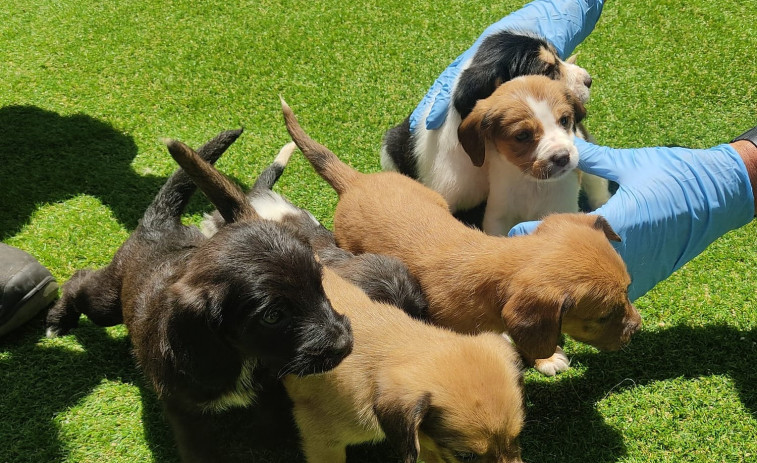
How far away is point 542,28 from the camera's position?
6.14m

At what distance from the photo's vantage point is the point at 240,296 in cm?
305

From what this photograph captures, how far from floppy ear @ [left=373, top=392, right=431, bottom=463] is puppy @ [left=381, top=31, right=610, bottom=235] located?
254 centimetres

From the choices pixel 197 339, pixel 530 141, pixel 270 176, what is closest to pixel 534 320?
pixel 530 141

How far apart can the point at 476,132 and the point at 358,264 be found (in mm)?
1556

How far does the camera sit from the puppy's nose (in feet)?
15.6

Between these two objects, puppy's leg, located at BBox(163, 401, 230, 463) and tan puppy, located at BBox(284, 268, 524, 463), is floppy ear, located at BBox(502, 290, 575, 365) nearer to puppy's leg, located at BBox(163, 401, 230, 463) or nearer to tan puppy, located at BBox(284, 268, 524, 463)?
tan puppy, located at BBox(284, 268, 524, 463)

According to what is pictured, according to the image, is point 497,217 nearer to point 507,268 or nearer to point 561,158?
point 561,158

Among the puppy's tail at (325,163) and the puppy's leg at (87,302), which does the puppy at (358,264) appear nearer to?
the puppy's tail at (325,163)

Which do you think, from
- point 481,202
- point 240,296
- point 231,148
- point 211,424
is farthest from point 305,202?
point 240,296

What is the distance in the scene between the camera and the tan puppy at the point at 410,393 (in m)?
2.97

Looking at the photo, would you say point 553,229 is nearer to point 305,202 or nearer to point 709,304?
point 709,304

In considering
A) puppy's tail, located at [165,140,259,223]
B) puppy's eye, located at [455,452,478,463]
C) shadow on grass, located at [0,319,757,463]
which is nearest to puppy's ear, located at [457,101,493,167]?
shadow on grass, located at [0,319,757,463]

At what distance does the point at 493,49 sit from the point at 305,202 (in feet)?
7.40

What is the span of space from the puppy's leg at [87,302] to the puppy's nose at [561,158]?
11.3 ft
